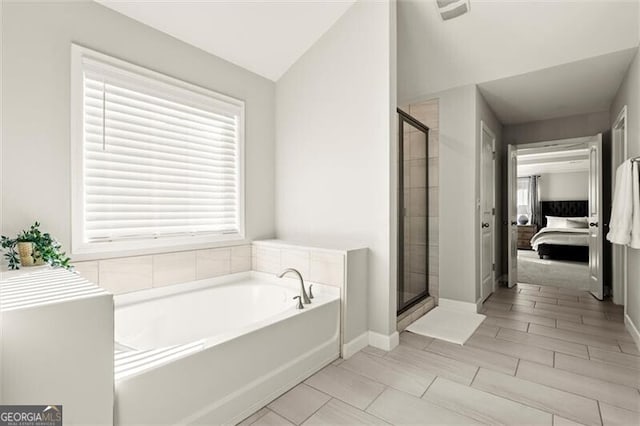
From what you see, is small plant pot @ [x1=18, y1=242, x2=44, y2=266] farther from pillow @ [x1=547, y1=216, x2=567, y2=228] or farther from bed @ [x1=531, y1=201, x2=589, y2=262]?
pillow @ [x1=547, y1=216, x2=567, y2=228]

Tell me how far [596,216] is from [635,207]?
74.2 inches

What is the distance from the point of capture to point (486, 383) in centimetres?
208

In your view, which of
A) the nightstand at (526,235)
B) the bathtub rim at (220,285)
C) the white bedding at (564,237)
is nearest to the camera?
the bathtub rim at (220,285)

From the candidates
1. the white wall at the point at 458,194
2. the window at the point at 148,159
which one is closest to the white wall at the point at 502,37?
the white wall at the point at 458,194

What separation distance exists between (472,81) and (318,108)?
5.81ft

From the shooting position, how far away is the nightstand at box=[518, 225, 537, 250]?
27.8 ft

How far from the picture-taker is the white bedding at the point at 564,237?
6.50m

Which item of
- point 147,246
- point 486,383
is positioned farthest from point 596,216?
point 147,246

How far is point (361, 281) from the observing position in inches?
101

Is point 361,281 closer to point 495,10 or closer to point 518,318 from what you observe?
point 518,318

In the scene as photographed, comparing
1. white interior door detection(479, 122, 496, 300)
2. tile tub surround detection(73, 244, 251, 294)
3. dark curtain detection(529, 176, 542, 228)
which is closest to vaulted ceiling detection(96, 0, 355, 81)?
tile tub surround detection(73, 244, 251, 294)

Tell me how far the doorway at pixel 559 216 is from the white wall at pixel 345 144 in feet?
10.2

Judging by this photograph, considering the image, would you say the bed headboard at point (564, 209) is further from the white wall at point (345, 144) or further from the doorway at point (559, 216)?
the white wall at point (345, 144)

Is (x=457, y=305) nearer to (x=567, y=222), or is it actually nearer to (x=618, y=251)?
(x=618, y=251)
